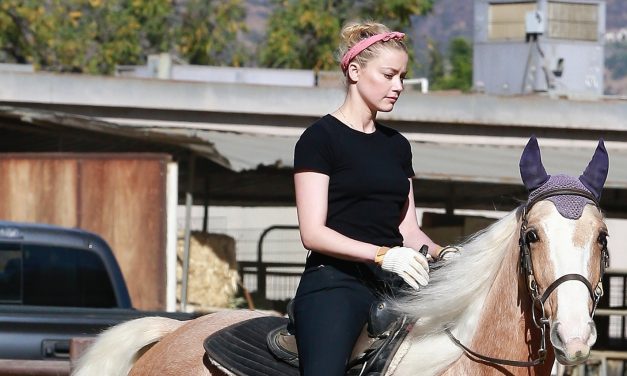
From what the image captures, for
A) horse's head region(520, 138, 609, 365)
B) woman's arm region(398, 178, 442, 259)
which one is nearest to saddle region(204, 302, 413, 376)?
woman's arm region(398, 178, 442, 259)

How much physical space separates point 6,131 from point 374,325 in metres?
12.7

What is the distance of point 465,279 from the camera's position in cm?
495

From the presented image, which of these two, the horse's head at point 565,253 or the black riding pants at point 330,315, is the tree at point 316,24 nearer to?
the black riding pants at point 330,315

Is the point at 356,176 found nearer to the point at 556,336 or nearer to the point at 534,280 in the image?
the point at 534,280

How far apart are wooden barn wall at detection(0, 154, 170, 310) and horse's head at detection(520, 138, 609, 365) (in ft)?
31.0

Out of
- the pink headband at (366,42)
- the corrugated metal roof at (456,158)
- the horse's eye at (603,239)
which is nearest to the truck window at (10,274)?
→ the corrugated metal roof at (456,158)

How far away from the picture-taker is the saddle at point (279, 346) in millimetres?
5043

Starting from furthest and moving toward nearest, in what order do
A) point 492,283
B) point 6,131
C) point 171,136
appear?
point 6,131 → point 171,136 → point 492,283

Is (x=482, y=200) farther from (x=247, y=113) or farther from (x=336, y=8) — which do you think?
(x=336, y=8)

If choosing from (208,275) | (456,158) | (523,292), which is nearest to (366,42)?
(523,292)

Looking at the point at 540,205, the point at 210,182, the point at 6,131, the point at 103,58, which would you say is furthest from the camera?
the point at 103,58

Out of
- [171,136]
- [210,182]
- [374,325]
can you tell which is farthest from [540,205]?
[210,182]

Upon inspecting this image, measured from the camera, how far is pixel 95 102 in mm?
17906

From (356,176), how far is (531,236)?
74 cm
